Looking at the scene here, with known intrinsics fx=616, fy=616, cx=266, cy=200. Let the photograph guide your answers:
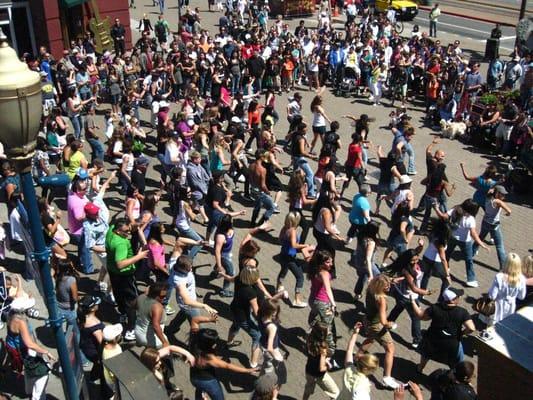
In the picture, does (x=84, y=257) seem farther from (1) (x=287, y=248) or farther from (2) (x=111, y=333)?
(2) (x=111, y=333)

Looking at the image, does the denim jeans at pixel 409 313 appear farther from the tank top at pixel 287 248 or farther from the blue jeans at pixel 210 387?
the blue jeans at pixel 210 387

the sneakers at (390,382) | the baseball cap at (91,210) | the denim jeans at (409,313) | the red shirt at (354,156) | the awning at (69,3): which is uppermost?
the awning at (69,3)

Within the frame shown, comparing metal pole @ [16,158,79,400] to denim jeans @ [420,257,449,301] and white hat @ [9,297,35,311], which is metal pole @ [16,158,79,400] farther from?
denim jeans @ [420,257,449,301]

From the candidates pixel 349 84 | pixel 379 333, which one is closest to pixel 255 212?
pixel 379 333

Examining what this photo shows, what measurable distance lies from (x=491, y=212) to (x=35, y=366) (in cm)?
715

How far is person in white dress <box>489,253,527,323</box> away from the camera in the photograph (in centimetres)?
789

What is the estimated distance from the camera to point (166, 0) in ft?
114

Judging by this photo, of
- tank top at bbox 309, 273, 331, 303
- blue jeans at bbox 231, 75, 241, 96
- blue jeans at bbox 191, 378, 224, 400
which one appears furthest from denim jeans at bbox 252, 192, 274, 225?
blue jeans at bbox 231, 75, 241, 96

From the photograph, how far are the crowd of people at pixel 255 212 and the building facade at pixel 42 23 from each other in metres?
1.12

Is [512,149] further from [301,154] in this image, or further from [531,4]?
[531,4]

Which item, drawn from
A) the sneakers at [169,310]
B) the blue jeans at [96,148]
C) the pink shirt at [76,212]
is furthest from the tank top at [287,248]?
the blue jeans at [96,148]

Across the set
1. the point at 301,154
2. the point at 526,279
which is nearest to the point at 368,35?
the point at 301,154

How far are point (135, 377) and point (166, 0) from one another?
3275cm

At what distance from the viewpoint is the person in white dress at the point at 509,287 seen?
7.89 m
